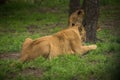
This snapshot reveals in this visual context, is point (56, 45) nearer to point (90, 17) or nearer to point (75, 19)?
point (75, 19)

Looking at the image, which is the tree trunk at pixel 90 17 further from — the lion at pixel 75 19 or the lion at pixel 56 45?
the lion at pixel 56 45

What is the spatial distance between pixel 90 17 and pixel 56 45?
8.07 feet

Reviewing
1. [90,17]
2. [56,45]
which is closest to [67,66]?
[56,45]

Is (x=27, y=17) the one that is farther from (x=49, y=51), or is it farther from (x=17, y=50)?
(x=49, y=51)

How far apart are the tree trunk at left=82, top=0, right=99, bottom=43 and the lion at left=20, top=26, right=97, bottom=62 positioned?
57.9 inches

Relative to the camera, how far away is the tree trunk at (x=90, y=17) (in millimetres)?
9938

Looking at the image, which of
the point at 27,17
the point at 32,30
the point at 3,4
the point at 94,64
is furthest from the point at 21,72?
the point at 3,4

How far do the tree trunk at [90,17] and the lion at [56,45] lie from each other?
1471 millimetres

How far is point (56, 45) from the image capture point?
25.8ft

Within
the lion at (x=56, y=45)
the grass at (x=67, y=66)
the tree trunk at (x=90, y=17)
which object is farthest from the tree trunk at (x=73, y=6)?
the lion at (x=56, y=45)

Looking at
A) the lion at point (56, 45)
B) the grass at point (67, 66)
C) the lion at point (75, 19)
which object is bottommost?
the grass at point (67, 66)

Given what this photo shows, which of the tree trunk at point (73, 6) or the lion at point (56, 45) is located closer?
the lion at point (56, 45)

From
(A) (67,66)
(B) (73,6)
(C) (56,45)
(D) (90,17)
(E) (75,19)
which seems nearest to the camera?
(A) (67,66)

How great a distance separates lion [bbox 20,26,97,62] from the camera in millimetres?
7430
